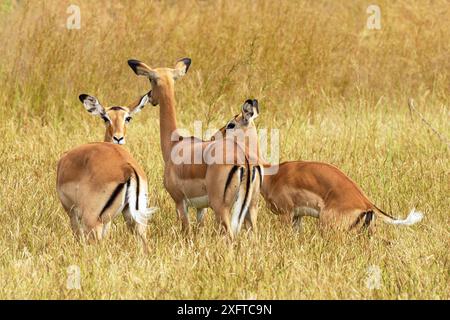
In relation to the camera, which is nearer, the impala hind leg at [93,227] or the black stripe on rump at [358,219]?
the impala hind leg at [93,227]

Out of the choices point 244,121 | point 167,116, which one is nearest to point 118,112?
point 167,116

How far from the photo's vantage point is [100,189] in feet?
20.0

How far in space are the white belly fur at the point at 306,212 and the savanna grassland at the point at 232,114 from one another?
132mm

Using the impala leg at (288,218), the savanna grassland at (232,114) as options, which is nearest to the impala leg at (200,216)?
the savanna grassland at (232,114)

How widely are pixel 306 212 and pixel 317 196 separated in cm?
14

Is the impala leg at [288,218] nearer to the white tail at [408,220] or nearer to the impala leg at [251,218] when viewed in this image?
the impala leg at [251,218]

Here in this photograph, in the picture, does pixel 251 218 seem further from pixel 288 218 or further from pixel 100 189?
pixel 100 189

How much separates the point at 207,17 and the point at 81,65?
173 cm

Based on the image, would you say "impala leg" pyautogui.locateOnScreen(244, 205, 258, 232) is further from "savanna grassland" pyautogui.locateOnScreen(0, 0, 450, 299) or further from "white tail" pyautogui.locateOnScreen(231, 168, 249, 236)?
"white tail" pyautogui.locateOnScreen(231, 168, 249, 236)

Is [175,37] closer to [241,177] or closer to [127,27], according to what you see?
[127,27]

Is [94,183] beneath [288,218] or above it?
above

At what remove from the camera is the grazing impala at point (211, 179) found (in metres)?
6.27

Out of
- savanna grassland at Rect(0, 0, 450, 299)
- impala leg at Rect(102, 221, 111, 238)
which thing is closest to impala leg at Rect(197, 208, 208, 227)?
savanna grassland at Rect(0, 0, 450, 299)
